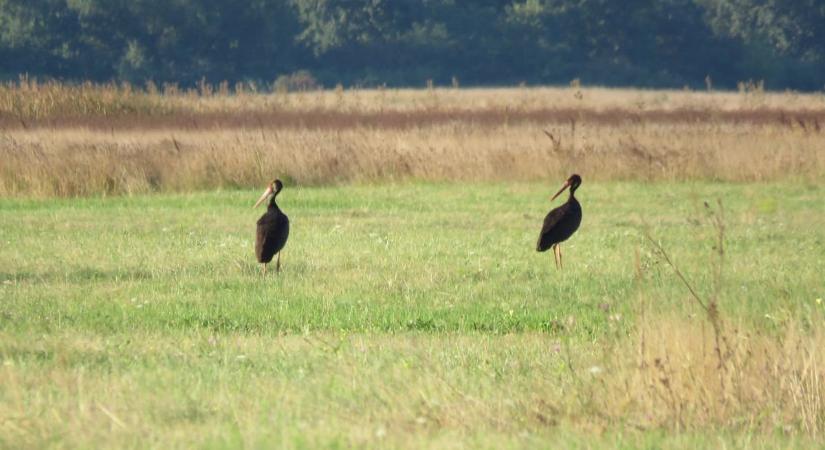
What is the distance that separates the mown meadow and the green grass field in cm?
3

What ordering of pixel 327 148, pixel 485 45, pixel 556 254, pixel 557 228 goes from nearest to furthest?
pixel 557 228 < pixel 556 254 < pixel 327 148 < pixel 485 45

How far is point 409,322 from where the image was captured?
895 centimetres

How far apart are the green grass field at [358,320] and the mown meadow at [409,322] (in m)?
0.03

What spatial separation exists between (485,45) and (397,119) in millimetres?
35425

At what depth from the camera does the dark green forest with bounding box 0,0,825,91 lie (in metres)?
61.9

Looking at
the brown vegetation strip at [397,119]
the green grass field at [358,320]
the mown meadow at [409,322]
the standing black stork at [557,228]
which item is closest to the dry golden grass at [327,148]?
the brown vegetation strip at [397,119]

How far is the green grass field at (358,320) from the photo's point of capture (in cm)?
609

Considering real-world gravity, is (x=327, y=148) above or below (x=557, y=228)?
below

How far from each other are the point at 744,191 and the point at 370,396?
1417 centimetres

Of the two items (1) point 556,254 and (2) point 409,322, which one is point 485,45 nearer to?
(1) point 556,254

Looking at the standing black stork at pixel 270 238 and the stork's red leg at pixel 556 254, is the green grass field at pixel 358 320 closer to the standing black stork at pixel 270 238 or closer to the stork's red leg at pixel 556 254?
the standing black stork at pixel 270 238

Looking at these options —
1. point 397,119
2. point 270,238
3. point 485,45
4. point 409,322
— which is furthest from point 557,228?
point 485,45

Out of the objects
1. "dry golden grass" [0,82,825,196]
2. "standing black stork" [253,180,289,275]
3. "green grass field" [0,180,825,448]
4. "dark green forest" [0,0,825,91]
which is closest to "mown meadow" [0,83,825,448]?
"green grass field" [0,180,825,448]

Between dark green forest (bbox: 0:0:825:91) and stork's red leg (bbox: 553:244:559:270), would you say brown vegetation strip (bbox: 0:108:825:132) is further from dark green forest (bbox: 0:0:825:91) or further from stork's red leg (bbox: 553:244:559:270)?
dark green forest (bbox: 0:0:825:91)
